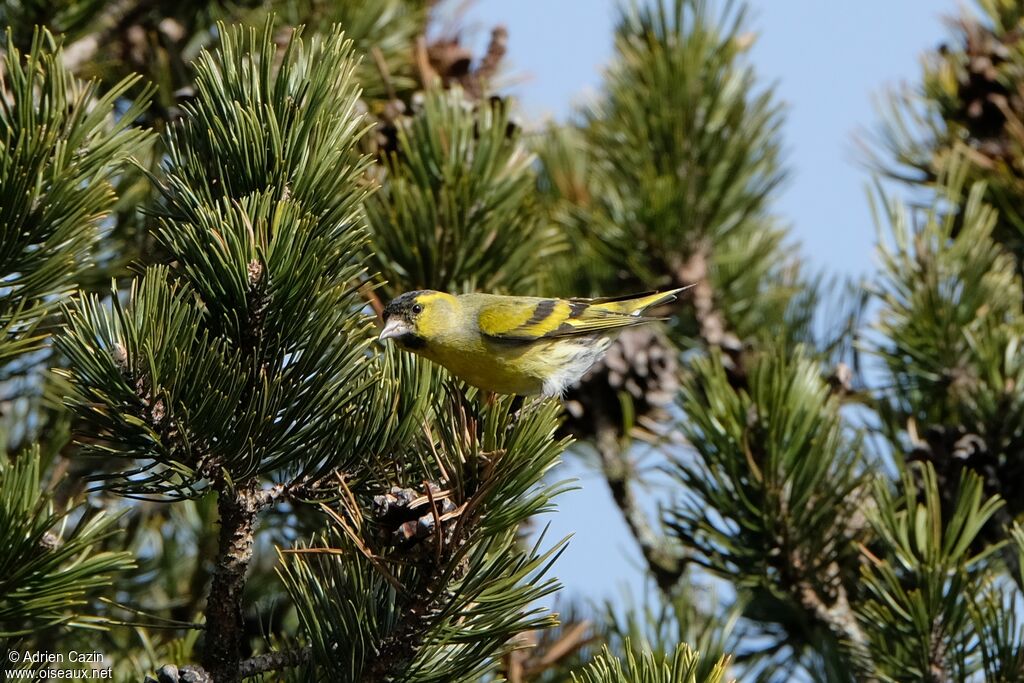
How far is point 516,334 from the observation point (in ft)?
10.9

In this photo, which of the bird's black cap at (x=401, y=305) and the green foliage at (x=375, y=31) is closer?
the bird's black cap at (x=401, y=305)

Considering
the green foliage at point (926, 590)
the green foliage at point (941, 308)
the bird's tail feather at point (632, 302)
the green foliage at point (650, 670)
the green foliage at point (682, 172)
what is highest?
the green foliage at point (682, 172)

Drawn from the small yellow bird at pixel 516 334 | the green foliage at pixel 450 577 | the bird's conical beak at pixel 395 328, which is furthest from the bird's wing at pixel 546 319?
the green foliage at pixel 450 577

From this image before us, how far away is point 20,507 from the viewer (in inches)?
74.9

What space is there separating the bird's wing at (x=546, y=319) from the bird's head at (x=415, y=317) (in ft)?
0.51

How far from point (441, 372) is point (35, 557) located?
931 millimetres

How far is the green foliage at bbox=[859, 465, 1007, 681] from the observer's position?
7.86 feet

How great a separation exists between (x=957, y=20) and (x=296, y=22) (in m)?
2.40

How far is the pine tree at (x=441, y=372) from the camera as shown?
75.4 inches

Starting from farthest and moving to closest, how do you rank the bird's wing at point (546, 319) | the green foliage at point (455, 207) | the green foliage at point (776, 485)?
the bird's wing at point (546, 319), the green foliage at point (455, 207), the green foliage at point (776, 485)

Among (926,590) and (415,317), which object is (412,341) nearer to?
(415,317)

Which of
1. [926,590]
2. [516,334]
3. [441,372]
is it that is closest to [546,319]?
[516,334]

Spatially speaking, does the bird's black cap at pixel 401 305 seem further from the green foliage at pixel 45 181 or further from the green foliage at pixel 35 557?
the green foliage at pixel 35 557

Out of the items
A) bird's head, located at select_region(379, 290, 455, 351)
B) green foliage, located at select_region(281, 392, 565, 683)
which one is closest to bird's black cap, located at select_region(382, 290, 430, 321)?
bird's head, located at select_region(379, 290, 455, 351)
